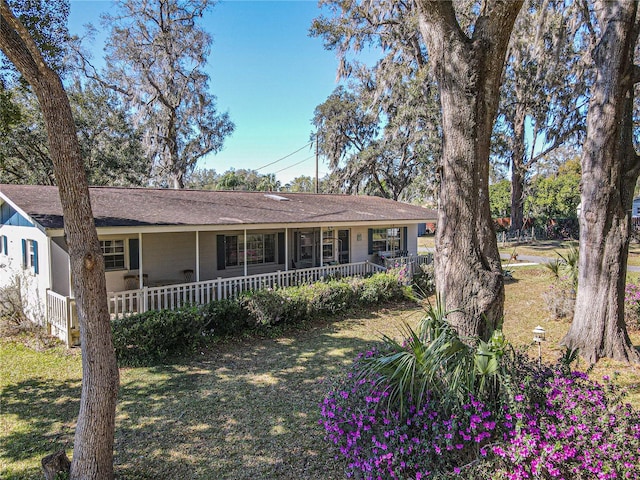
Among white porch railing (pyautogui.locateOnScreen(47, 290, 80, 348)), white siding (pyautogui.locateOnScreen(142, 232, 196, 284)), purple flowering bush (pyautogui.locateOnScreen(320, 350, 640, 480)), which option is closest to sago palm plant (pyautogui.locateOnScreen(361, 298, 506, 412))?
purple flowering bush (pyautogui.locateOnScreen(320, 350, 640, 480))

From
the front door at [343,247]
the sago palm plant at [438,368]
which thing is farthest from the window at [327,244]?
the sago palm plant at [438,368]

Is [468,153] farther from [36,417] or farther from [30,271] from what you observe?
[30,271]

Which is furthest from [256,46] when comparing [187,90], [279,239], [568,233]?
[568,233]

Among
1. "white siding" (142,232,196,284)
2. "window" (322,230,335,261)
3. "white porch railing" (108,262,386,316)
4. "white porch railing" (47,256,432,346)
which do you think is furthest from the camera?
"window" (322,230,335,261)

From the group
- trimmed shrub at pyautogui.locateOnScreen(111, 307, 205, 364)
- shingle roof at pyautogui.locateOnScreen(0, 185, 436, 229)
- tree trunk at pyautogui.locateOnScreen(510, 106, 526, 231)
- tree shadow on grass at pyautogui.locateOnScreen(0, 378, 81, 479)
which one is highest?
tree trunk at pyautogui.locateOnScreen(510, 106, 526, 231)

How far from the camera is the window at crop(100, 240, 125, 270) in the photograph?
409 inches

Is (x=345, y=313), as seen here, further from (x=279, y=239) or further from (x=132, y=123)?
(x=132, y=123)

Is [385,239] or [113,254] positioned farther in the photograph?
[385,239]

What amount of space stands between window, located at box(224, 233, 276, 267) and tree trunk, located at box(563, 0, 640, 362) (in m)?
9.28

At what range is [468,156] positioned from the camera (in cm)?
388

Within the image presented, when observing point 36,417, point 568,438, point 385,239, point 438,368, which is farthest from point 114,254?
point 568,438

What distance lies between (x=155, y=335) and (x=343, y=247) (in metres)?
9.05

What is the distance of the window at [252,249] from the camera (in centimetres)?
1252

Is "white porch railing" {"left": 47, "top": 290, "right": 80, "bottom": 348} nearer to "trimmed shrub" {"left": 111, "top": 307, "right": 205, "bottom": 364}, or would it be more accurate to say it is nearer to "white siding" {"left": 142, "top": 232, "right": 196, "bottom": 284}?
"trimmed shrub" {"left": 111, "top": 307, "right": 205, "bottom": 364}
